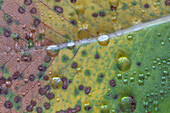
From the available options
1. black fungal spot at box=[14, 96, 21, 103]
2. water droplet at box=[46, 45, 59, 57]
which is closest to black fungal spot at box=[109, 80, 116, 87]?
water droplet at box=[46, 45, 59, 57]

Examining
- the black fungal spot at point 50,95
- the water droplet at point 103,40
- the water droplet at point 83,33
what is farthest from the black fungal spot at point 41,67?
the water droplet at point 103,40

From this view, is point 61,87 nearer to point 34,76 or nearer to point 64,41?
point 34,76

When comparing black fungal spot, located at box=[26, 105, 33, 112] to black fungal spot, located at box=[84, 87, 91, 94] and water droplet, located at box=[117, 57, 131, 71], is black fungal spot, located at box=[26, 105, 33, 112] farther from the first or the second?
water droplet, located at box=[117, 57, 131, 71]

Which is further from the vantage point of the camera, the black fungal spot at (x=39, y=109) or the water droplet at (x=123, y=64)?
the black fungal spot at (x=39, y=109)

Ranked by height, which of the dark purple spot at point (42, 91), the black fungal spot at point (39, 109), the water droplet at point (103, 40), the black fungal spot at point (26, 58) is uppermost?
the water droplet at point (103, 40)

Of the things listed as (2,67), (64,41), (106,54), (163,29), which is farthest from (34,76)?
(163,29)

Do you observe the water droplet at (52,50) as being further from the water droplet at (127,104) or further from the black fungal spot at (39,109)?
the water droplet at (127,104)

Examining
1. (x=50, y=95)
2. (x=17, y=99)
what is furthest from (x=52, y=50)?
(x=17, y=99)
